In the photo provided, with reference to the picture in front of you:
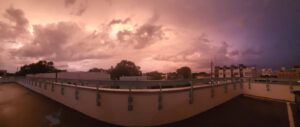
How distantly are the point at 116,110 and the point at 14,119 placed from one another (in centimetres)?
434

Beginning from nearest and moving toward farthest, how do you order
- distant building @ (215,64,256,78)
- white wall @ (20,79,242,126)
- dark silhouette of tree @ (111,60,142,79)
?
white wall @ (20,79,242,126) → dark silhouette of tree @ (111,60,142,79) → distant building @ (215,64,256,78)

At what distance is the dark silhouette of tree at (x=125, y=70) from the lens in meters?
68.3

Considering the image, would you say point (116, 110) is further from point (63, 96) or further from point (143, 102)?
point (63, 96)

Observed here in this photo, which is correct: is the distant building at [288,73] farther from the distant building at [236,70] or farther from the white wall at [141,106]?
the white wall at [141,106]

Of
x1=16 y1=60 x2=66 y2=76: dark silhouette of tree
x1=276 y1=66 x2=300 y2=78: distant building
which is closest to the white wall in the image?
x1=276 y1=66 x2=300 y2=78: distant building

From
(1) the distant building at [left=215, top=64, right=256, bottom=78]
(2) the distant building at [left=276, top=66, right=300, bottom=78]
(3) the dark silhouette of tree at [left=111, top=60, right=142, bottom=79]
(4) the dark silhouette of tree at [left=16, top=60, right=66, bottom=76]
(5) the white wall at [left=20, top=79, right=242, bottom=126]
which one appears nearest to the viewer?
(5) the white wall at [left=20, top=79, right=242, bottom=126]

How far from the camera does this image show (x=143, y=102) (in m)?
6.32

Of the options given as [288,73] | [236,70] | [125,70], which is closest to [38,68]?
[125,70]

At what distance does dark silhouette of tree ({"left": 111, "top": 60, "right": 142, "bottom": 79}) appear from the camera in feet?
224

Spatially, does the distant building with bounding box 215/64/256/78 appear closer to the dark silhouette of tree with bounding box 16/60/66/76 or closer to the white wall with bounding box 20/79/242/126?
the dark silhouette of tree with bounding box 16/60/66/76

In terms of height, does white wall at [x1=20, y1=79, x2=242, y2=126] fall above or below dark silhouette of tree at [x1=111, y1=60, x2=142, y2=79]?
below

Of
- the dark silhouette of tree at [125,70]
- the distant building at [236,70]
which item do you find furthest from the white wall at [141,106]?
the distant building at [236,70]

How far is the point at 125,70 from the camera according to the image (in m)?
69.9

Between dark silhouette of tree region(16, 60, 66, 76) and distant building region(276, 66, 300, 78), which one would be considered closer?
distant building region(276, 66, 300, 78)
